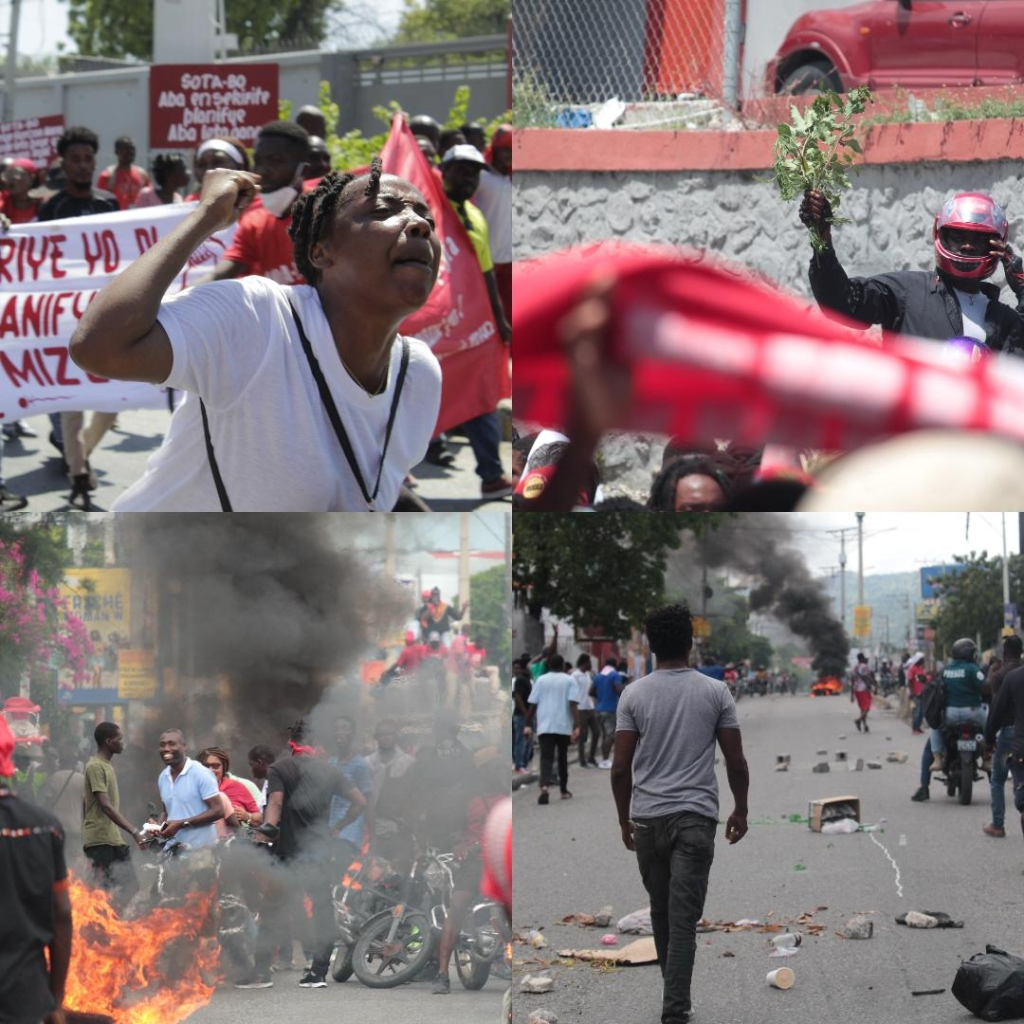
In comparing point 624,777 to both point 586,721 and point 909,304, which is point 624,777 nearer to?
point 586,721

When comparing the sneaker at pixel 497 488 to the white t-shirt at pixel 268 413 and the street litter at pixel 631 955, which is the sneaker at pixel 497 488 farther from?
the white t-shirt at pixel 268 413

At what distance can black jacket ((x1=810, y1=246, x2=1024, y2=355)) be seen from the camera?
4000mm

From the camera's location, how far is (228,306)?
3105 millimetres

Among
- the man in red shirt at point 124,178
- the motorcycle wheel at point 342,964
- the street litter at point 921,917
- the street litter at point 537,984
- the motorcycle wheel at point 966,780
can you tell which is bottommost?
the street litter at point 537,984

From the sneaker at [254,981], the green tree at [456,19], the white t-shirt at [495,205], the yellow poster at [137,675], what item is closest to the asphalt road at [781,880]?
the sneaker at [254,981]

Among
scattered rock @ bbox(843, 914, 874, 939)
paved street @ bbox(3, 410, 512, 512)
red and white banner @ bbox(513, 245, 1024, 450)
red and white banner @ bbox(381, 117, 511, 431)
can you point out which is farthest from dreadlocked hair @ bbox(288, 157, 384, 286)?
paved street @ bbox(3, 410, 512, 512)

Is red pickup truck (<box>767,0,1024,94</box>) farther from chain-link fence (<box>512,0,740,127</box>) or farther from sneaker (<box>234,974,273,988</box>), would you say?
sneaker (<box>234,974,273,988</box>)

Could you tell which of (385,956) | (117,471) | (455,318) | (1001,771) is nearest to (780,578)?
(1001,771)

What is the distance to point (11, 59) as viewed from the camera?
2344 centimetres

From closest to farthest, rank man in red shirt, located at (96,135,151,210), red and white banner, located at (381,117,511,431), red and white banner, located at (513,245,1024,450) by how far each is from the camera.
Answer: red and white banner, located at (513,245,1024,450) → red and white banner, located at (381,117,511,431) → man in red shirt, located at (96,135,151,210)

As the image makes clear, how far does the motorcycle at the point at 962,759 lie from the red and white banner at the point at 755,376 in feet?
3.88

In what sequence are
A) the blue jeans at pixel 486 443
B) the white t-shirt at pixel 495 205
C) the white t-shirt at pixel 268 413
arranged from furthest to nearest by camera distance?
the white t-shirt at pixel 495 205, the blue jeans at pixel 486 443, the white t-shirt at pixel 268 413

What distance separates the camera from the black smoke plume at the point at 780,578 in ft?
13.1

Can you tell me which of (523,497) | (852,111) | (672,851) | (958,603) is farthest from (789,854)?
(852,111)
